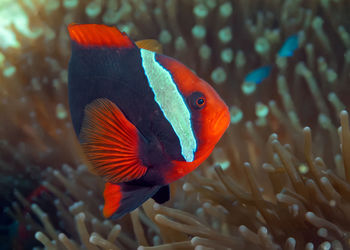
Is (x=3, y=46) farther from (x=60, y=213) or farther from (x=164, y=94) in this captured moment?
(x=164, y=94)

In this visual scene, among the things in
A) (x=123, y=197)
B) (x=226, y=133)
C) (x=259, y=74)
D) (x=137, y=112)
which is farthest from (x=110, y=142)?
(x=259, y=74)

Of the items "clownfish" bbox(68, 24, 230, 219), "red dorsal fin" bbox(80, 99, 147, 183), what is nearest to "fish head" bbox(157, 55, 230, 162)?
"clownfish" bbox(68, 24, 230, 219)

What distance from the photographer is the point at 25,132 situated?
173cm

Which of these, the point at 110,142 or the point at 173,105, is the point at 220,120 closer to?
the point at 173,105

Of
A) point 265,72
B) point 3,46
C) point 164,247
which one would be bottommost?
point 164,247

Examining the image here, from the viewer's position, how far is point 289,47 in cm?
151

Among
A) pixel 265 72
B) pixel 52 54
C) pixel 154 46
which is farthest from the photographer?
pixel 52 54

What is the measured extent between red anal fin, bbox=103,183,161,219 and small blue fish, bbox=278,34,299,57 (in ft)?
2.96

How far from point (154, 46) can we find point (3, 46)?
1.22 meters

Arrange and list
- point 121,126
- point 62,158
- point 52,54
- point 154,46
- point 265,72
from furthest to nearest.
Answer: point 52,54
point 62,158
point 265,72
point 154,46
point 121,126

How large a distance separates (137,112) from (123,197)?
A: 0.23 metres

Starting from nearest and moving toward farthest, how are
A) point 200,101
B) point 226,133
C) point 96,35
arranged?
1. point 200,101
2. point 96,35
3. point 226,133

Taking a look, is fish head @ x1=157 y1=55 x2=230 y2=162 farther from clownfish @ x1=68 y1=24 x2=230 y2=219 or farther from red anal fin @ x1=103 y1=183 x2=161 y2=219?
red anal fin @ x1=103 y1=183 x2=161 y2=219

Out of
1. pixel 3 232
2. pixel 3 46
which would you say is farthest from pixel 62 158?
pixel 3 46
